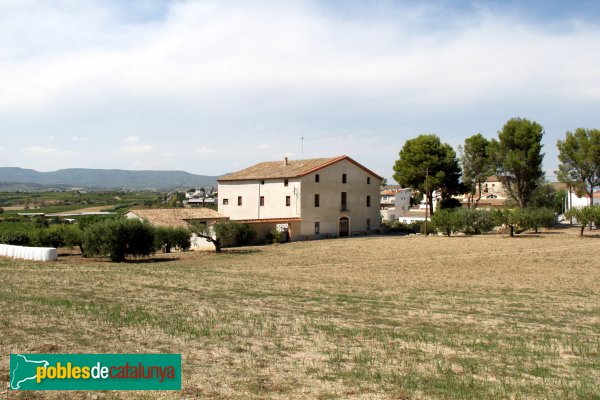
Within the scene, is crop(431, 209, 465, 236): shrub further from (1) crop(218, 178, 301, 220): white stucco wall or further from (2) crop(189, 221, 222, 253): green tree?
(2) crop(189, 221, 222, 253): green tree

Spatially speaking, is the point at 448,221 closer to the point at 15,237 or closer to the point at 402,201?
the point at 15,237

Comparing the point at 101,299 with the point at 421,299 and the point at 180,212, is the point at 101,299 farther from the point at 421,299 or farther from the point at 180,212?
the point at 180,212

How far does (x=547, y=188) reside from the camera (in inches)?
3189

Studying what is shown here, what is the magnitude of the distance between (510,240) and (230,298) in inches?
1468

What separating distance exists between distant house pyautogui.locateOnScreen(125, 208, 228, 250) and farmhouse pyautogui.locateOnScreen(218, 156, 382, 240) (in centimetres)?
428

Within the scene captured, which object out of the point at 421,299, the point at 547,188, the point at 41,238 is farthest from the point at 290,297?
the point at 547,188

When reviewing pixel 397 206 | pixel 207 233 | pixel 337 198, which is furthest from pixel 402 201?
pixel 207 233

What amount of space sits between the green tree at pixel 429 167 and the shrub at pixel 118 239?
35.8m

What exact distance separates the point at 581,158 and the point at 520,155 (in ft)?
20.5

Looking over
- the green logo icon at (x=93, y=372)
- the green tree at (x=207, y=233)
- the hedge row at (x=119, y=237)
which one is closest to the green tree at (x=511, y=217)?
the hedge row at (x=119, y=237)

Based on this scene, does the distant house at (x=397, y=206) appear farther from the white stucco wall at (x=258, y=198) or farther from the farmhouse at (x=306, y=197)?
the white stucco wall at (x=258, y=198)

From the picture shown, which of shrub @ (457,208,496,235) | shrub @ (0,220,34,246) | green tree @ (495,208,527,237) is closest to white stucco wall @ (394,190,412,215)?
shrub @ (457,208,496,235)

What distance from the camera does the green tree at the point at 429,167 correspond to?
6328cm

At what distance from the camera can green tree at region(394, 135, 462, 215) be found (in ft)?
208
